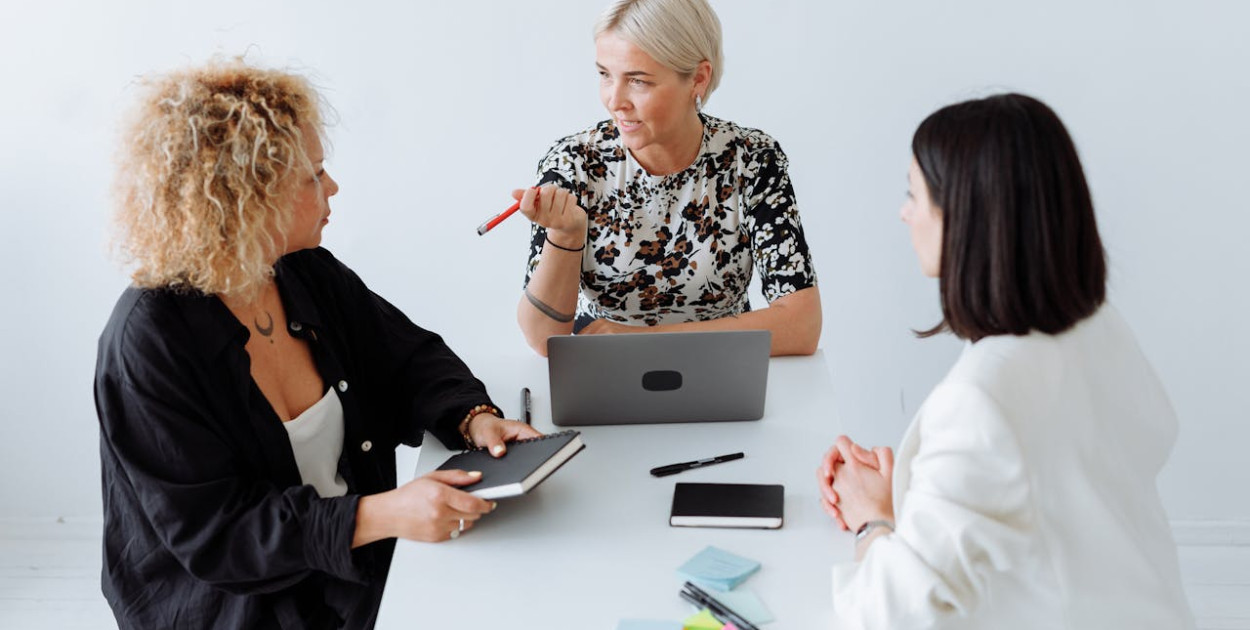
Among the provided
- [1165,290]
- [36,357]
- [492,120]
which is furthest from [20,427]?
[1165,290]

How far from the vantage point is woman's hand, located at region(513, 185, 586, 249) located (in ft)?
6.47

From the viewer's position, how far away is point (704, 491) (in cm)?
150

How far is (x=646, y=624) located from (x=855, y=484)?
0.35 m

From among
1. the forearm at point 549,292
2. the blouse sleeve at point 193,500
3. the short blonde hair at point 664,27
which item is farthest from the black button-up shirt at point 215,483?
the short blonde hair at point 664,27

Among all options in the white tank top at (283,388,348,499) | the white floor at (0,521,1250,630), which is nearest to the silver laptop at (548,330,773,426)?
the white tank top at (283,388,348,499)

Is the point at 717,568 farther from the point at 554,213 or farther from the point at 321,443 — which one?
the point at 554,213

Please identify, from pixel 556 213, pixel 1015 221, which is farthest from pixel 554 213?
pixel 1015 221

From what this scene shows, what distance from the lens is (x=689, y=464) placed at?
1.59m

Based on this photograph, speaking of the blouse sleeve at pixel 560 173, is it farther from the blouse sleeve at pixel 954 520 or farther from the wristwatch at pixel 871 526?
the blouse sleeve at pixel 954 520

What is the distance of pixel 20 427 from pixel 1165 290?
115 inches

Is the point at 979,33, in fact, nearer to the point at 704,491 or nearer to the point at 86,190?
the point at 704,491

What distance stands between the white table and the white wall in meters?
1.17

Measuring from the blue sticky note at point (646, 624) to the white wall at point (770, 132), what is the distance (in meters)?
1.70

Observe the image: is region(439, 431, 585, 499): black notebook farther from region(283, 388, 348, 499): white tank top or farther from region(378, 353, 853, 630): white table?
region(283, 388, 348, 499): white tank top
